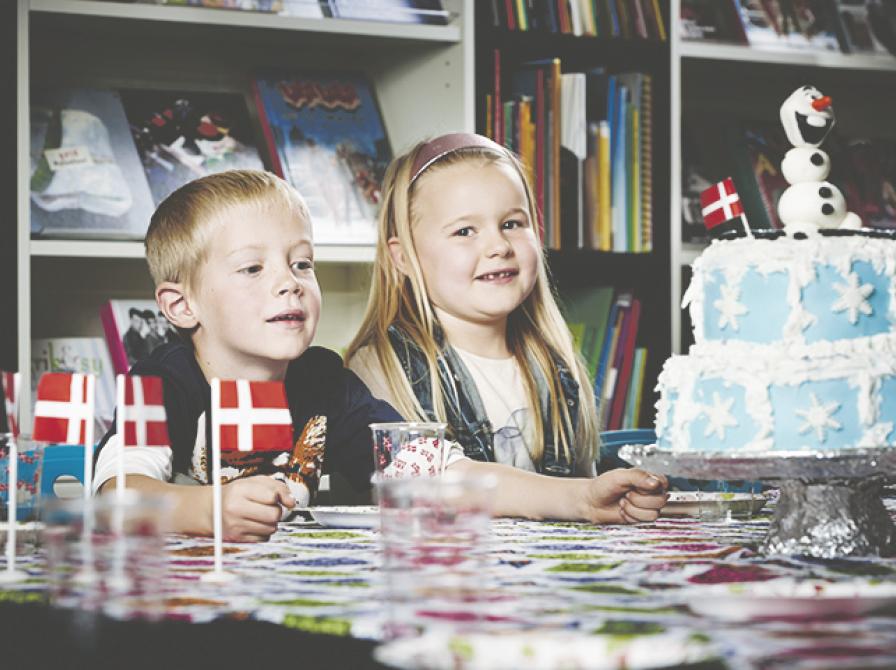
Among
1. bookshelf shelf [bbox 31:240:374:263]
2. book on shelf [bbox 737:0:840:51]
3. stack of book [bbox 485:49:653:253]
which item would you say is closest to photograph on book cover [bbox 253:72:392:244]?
bookshelf shelf [bbox 31:240:374:263]

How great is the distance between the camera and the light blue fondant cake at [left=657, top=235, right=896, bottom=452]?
1158 millimetres

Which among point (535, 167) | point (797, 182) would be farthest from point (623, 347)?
point (797, 182)

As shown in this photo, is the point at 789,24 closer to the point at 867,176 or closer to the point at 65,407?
the point at 867,176

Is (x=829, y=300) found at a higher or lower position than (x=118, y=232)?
lower

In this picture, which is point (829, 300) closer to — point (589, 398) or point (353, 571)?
point (353, 571)

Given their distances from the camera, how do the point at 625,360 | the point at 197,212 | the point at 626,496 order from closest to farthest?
the point at 626,496 < the point at 197,212 < the point at 625,360

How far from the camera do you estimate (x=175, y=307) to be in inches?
75.6

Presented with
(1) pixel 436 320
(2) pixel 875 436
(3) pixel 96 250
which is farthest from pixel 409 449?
(3) pixel 96 250

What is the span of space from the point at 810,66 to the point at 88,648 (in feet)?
8.88

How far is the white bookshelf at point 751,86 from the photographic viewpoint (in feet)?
9.70

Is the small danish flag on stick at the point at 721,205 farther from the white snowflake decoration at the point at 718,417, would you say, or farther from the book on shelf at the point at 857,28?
the book on shelf at the point at 857,28

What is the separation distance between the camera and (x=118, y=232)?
2.56 metres

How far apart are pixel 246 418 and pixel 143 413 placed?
9 centimetres

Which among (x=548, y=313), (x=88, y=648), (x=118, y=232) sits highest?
(x=118, y=232)
